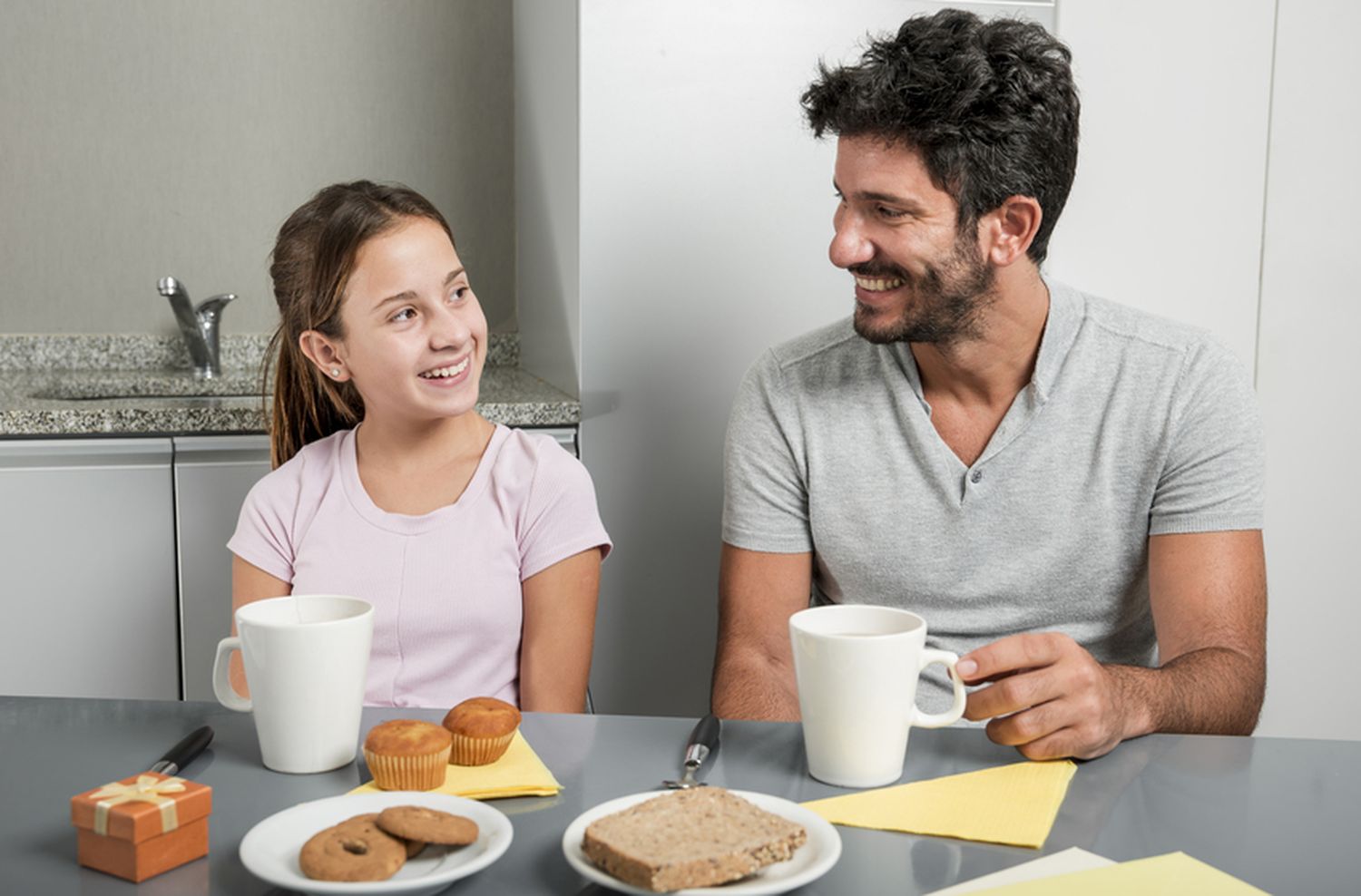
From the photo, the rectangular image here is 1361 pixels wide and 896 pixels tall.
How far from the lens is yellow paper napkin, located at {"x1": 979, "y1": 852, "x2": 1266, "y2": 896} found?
0.74 metres

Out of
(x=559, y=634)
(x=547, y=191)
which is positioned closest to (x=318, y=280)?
(x=559, y=634)

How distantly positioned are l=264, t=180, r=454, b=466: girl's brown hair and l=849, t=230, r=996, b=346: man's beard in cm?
50

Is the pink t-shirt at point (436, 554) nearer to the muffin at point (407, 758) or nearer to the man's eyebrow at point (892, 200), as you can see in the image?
the man's eyebrow at point (892, 200)

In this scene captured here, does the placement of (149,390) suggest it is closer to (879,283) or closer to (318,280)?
(318,280)

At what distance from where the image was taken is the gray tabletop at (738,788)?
76 cm

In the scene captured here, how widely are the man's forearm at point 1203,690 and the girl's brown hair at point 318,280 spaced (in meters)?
0.91

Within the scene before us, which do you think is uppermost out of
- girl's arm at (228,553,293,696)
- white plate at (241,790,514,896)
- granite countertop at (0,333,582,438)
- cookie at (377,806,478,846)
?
granite countertop at (0,333,582,438)

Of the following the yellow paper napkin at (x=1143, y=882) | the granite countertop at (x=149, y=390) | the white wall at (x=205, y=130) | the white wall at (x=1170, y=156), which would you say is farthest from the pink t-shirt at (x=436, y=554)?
the white wall at (x=205, y=130)

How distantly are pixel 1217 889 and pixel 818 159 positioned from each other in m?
1.38

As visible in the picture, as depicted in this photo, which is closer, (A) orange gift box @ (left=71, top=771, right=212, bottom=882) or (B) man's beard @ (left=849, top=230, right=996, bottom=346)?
(A) orange gift box @ (left=71, top=771, right=212, bottom=882)

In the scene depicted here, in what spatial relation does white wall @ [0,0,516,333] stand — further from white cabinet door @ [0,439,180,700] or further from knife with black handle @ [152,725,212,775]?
knife with black handle @ [152,725,212,775]

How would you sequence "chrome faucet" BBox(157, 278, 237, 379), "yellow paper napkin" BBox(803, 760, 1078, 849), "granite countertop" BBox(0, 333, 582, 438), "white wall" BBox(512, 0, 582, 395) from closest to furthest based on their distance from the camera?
"yellow paper napkin" BBox(803, 760, 1078, 849), "granite countertop" BBox(0, 333, 582, 438), "white wall" BBox(512, 0, 582, 395), "chrome faucet" BBox(157, 278, 237, 379)

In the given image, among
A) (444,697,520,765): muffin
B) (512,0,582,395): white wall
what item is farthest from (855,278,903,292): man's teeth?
(444,697,520,765): muffin

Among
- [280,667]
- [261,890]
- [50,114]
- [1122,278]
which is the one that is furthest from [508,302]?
[261,890]
